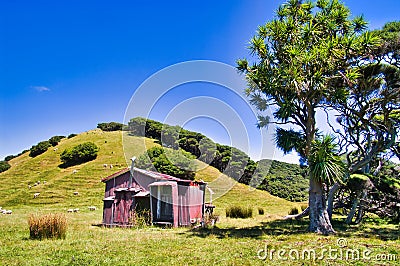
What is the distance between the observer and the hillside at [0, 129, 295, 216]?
31.5 metres

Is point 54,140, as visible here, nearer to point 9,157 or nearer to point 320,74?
point 9,157

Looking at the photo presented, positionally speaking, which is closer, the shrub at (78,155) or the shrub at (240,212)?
the shrub at (240,212)

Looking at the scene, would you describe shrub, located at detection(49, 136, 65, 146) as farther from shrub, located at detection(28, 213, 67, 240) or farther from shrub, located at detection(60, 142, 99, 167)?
shrub, located at detection(28, 213, 67, 240)

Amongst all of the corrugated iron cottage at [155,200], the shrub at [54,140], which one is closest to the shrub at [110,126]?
the shrub at [54,140]

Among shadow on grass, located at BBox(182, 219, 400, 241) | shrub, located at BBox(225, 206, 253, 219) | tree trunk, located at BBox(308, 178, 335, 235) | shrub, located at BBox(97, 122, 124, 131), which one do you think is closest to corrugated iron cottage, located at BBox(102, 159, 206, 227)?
shadow on grass, located at BBox(182, 219, 400, 241)

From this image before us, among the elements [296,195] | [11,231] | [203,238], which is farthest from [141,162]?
[203,238]

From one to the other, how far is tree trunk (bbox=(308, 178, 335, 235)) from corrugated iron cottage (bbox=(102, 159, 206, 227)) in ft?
20.6

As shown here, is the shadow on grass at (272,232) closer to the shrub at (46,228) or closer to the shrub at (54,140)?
the shrub at (46,228)

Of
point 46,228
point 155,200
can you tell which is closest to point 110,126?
point 155,200

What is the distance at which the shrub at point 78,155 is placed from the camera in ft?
161

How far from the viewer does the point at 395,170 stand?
68.5 ft

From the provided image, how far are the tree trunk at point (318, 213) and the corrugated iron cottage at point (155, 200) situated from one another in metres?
6.29

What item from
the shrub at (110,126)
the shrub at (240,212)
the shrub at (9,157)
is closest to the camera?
the shrub at (240,212)

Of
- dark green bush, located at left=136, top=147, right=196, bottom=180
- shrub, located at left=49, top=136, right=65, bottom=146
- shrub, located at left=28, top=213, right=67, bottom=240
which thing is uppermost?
shrub, located at left=49, top=136, right=65, bottom=146
